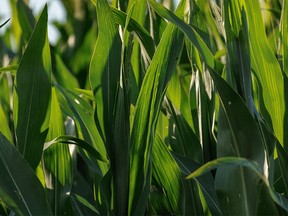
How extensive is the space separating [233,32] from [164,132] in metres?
0.30

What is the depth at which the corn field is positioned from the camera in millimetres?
907

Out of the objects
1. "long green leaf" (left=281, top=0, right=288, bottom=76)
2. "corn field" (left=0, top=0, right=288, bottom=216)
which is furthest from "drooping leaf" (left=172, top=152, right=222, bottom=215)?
"long green leaf" (left=281, top=0, right=288, bottom=76)

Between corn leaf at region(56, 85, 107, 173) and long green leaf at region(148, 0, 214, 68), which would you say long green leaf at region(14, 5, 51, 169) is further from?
long green leaf at region(148, 0, 214, 68)

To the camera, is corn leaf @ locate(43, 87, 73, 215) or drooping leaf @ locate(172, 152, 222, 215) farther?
corn leaf @ locate(43, 87, 73, 215)

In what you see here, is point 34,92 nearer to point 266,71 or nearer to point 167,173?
point 167,173

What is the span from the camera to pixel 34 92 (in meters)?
1.07

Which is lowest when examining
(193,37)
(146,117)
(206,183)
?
(206,183)

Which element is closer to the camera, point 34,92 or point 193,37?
point 193,37

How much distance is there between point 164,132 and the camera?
1.21 meters

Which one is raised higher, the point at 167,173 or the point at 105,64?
the point at 105,64

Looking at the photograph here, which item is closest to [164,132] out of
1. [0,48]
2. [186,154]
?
[186,154]

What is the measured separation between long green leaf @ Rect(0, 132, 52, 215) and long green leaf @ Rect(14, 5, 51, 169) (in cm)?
10

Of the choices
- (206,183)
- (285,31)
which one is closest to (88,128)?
(206,183)

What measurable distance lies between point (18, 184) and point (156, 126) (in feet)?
0.68
